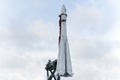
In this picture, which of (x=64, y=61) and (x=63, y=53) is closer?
(x=64, y=61)

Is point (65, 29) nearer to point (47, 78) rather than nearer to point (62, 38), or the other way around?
point (62, 38)

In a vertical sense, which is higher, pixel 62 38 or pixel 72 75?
pixel 62 38

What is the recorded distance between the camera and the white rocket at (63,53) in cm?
4381

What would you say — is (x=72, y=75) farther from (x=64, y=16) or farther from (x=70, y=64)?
(x=64, y=16)

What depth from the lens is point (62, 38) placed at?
150 ft

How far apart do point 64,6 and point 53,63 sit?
7728 mm

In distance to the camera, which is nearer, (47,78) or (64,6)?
(47,78)

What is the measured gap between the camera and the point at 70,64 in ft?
146

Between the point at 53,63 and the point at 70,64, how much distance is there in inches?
91.1

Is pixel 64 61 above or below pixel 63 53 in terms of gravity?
below

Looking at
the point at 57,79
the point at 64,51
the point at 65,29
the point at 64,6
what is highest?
the point at 64,6

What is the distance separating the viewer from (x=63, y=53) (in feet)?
147

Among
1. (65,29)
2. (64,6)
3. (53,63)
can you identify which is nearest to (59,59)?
(53,63)

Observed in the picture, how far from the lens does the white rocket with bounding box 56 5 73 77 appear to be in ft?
144
